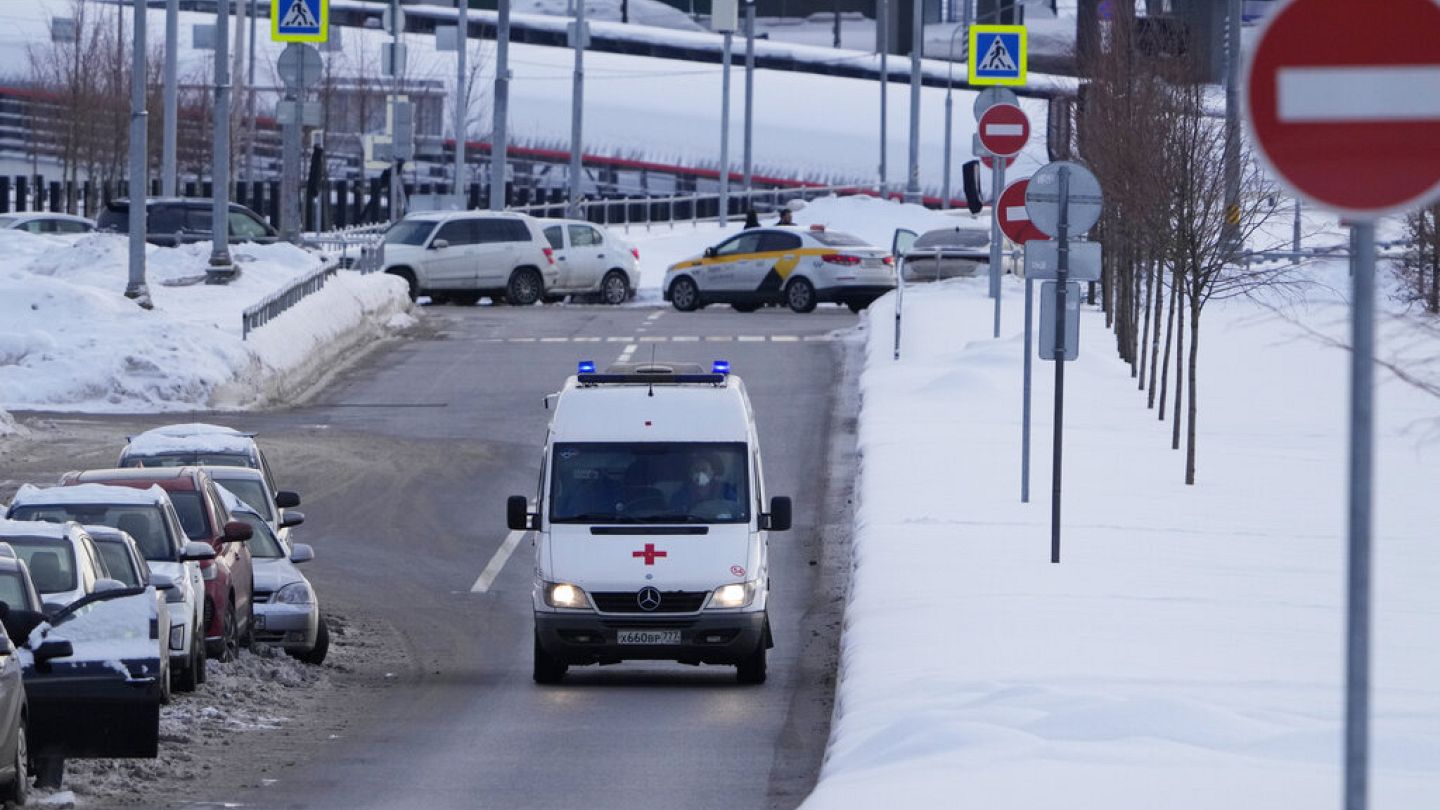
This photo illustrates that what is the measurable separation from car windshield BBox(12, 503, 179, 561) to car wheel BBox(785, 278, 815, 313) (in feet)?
91.1

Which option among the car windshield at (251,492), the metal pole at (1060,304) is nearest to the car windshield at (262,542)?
the car windshield at (251,492)

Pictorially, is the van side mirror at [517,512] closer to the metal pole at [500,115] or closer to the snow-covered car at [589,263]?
the snow-covered car at [589,263]

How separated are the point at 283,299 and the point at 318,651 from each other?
17.7 meters

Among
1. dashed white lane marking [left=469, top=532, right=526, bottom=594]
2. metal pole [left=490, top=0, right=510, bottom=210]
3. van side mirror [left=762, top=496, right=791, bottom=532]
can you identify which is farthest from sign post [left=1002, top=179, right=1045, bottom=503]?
metal pole [left=490, top=0, right=510, bottom=210]

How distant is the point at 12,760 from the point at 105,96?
6333cm

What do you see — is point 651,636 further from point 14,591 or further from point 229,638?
point 14,591

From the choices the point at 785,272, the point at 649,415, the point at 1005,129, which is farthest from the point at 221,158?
the point at 649,415

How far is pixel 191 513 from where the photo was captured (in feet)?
56.3

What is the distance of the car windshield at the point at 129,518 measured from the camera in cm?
1560

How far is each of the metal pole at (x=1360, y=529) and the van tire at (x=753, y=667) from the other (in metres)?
10.9

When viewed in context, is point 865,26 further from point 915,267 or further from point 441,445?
point 441,445

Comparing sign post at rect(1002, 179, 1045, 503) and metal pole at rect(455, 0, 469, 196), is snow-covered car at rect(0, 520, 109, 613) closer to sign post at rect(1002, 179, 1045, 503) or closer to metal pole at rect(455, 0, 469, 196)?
sign post at rect(1002, 179, 1045, 503)

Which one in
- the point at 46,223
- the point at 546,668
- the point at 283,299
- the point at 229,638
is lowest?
the point at 546,668

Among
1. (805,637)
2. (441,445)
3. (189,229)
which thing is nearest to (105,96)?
(189,229)
